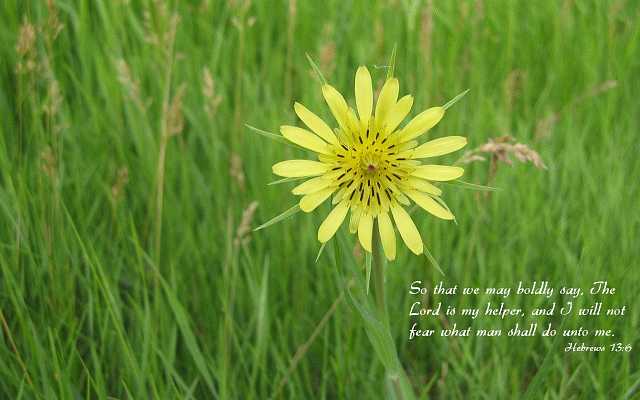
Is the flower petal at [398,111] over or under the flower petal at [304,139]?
over

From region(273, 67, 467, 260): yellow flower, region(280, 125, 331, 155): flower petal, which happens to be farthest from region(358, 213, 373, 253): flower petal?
region(280, 125, 331, 155): flower petal

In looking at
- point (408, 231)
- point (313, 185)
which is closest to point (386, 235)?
point (408, 231)

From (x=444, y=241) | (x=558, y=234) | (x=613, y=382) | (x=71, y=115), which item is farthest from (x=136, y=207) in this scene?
(x=613, y=382)

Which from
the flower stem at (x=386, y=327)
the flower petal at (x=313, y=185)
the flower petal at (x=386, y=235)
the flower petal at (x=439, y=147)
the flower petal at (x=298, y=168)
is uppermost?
the flower petal at (x=439, y=147)

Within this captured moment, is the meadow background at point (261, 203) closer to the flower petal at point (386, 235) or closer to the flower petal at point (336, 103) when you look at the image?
the flower petal at point (386, 235)

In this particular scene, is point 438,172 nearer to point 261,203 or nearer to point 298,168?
point 298,168

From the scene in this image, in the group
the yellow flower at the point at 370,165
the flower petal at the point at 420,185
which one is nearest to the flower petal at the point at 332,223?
the yellow flower at the point at 370,165
